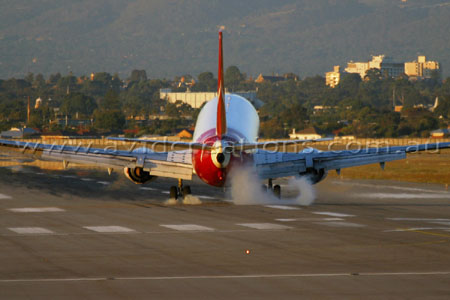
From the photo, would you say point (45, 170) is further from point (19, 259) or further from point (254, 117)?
point (19, 259)

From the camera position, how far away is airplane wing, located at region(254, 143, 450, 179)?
170 feet

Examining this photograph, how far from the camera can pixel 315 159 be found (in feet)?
176

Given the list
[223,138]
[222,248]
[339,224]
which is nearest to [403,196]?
[223,138]

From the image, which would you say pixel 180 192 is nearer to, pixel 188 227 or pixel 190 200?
pixel 190 200

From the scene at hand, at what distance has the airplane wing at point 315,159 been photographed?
5169 cm

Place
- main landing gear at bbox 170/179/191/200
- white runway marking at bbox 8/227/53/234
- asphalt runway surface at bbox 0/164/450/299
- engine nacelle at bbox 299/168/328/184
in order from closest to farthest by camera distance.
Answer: asphalt runway surface at bbox 0/164/450/299 → white runway marking at bbox 8/227/53/234 → engine nacelle at bbox 299/168/328/184 → main landing gear at bbox 170/179/191/200

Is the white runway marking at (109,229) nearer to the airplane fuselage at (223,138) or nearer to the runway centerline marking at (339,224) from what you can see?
the airplane fuselage at (223,138)

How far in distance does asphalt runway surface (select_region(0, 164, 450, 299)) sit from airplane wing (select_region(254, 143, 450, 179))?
7.27ft

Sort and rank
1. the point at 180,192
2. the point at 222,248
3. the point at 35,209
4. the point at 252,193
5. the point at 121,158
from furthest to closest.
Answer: the point at 180,192
the point at 252,193
the point at 121,158
the point at 35,209
the point at 222,248

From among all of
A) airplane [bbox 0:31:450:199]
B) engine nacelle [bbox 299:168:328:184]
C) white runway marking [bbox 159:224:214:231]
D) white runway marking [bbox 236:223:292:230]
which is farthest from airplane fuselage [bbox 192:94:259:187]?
white runway marking [bbox 159:224:214:231]

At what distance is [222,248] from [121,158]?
1967cm

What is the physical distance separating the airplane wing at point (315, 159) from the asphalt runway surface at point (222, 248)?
2.22m

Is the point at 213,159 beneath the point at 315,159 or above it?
above

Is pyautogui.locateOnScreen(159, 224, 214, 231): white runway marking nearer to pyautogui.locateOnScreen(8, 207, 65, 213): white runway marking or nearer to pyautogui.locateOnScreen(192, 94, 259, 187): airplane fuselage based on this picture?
pyautogui.locateOnScreen(192, 94, 259, 187): airplane fuselage
